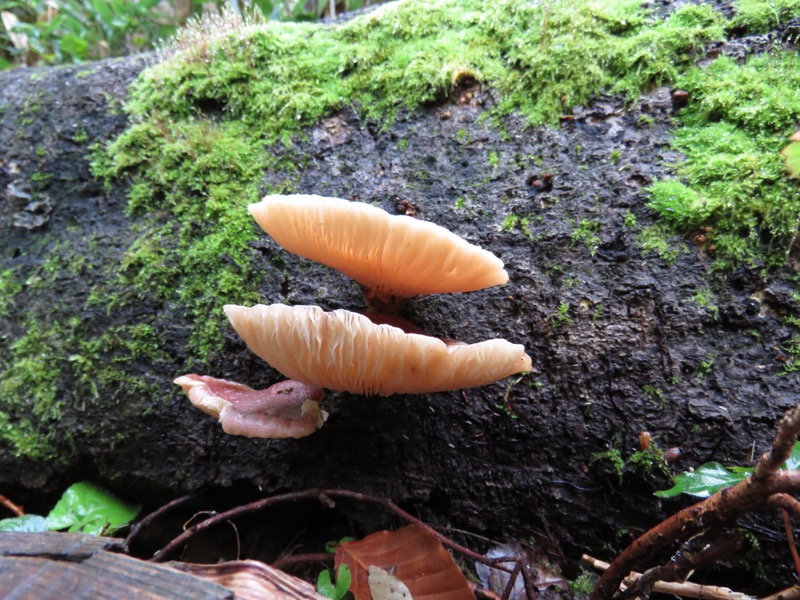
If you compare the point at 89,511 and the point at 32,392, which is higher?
the point at 32,392

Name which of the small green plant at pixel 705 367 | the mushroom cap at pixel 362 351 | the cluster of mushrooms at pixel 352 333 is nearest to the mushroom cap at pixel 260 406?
the cluster of mushrooms at pixel 352 333

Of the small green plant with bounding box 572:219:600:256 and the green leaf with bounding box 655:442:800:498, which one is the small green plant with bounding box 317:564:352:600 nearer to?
the green leaf with bounding box 655:442:800:498

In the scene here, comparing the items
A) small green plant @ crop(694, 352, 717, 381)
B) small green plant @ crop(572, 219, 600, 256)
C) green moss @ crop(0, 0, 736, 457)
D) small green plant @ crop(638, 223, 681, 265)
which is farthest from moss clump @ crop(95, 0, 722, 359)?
small green plant @ crop(694, 352, 717, 381)

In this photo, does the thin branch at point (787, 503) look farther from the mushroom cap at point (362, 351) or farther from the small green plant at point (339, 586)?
the small green plant at point (339, 586)

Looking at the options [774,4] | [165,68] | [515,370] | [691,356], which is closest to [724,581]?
Result: [691,356]

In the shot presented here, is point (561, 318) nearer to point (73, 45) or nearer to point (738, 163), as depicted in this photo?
point (738, 163)

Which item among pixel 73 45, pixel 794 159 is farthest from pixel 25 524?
pixel 73 45
